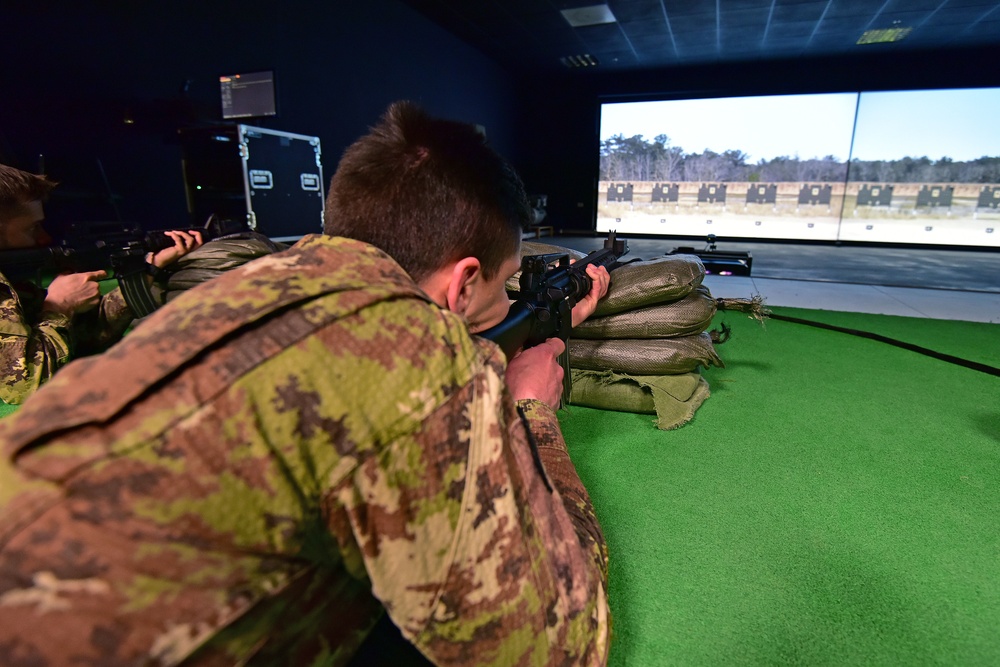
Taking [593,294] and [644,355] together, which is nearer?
[593,294]

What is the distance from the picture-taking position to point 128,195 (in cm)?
364

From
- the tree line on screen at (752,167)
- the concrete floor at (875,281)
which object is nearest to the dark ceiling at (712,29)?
the tree line on screen at (752,167)

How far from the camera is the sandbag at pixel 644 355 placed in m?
1.84

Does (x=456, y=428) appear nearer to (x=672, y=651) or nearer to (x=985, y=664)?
(x=672, y=651)

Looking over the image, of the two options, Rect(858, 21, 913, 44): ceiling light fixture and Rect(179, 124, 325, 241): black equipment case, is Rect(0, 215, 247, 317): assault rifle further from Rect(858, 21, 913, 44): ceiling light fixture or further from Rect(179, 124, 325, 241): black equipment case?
Rect(858, 21, 913, 44): ceiling light fixture

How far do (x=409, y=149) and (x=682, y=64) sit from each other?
31.2 feet

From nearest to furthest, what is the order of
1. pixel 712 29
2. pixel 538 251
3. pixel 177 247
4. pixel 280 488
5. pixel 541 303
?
pixel 280 488 < pixel 541 303 < pixel 538 251 < pixel 177 247 < pixel 712 29

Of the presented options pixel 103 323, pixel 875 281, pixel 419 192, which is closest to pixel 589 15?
pixel 875 281

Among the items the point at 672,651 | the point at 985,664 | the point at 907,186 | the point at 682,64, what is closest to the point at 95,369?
the point at 672,651

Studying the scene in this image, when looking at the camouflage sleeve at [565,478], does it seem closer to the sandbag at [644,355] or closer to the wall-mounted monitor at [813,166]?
the sandbag at [644,355]

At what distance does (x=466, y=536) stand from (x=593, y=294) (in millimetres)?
1354

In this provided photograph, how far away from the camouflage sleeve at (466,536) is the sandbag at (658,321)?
1415 mm

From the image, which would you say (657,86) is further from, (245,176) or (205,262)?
(205,262)

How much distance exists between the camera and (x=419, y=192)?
637 mm
